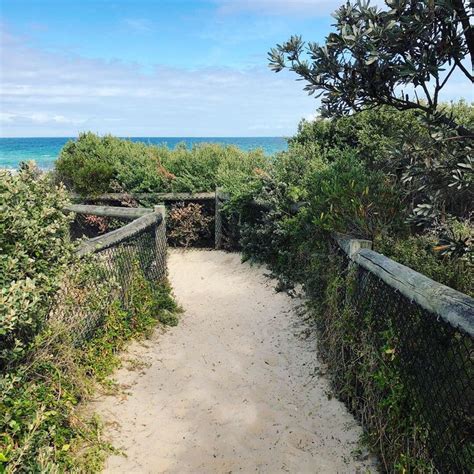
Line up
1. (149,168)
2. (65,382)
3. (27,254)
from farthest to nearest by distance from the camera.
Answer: (149,168) → (65,382) → (27,254)

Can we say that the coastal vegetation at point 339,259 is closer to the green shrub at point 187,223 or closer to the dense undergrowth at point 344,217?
the dense undergrowth at point 344,217

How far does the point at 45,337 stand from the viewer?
3.29 m

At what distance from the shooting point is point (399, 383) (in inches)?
119

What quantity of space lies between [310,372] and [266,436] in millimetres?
1235

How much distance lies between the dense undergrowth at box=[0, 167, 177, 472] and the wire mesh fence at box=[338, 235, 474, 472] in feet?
7.38

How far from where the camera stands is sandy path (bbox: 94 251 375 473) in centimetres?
347

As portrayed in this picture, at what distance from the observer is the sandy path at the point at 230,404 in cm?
347

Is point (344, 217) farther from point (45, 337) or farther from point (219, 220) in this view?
point (219, 220)

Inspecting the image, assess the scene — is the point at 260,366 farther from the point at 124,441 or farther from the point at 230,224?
the point at 230,224

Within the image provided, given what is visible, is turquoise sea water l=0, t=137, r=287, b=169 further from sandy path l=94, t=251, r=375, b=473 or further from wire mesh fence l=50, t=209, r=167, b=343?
sandy path l=94, t=251, r=375, b=473

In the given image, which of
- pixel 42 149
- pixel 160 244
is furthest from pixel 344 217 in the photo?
pixel 42 149

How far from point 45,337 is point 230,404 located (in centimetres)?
190

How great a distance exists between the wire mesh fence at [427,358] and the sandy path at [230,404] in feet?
1.86

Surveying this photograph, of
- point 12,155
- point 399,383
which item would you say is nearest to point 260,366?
point 399,383
